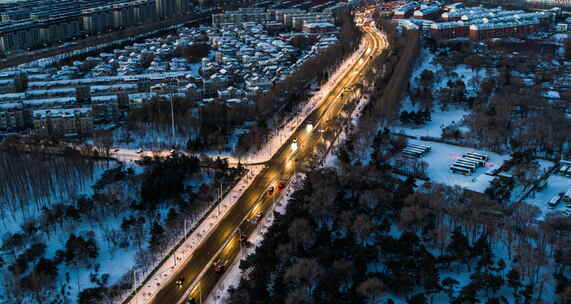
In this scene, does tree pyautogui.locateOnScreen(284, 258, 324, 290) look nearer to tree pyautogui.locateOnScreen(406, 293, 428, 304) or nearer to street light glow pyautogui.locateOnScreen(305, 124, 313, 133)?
tree pyautogui.locateOnScreen(406, 293, 428, 304)

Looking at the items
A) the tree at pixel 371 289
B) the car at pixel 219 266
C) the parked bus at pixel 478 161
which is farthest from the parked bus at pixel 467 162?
the car at pixel 219 266

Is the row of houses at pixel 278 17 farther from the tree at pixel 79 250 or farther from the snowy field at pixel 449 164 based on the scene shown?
the tree at pixel 79 250

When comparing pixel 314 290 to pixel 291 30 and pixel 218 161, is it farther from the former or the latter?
pixel 291 30

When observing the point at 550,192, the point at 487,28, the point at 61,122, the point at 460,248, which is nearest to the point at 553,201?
the point at 550,192

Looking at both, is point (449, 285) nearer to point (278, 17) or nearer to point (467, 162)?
point (467, 162)

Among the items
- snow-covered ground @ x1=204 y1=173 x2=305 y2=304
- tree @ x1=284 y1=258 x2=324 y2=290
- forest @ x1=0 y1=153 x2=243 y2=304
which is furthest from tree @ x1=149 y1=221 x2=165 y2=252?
tree @ x1=284 y1=258 x2=324 y2=290

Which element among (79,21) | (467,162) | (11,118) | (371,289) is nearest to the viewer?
(371,289)

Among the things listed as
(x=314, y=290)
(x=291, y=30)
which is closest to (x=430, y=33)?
(x=291, y=30)
